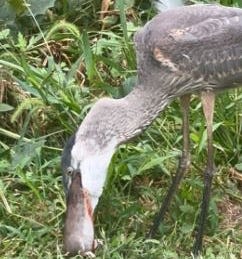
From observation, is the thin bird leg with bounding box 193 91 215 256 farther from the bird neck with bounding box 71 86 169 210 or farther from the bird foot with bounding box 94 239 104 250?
the bird foot with bounding box 94 239 104 250

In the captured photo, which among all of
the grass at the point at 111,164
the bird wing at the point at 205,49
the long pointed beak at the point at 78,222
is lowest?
the grass at the point at 111,164

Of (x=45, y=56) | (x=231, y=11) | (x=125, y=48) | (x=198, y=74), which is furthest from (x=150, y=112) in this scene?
(x=45, y=56)

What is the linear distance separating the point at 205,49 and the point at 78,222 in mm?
904

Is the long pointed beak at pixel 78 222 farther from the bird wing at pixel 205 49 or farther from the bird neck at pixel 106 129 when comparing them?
the bird wing at pixel 205 49

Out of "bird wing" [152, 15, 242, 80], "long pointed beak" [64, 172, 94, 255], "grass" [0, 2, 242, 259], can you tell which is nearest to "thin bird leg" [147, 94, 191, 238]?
"grass" [0, 2, 242, 259]

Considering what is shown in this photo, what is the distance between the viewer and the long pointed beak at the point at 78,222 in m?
4.48

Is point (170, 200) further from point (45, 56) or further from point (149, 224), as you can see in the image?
point (45, 56)

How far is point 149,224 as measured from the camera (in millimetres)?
5027

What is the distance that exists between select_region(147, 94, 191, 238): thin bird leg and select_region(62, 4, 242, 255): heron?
0.18 meters

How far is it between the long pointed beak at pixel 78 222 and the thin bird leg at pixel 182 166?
495 mm

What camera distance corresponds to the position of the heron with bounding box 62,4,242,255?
4.49m

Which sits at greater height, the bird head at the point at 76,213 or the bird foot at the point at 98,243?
the bird head at the point at 76,213

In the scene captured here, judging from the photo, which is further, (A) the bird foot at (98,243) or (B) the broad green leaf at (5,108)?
(B) the broad green leaf at (5,108)

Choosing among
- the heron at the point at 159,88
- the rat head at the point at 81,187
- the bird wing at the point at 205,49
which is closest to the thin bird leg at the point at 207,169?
the heron at the point at 159,88
